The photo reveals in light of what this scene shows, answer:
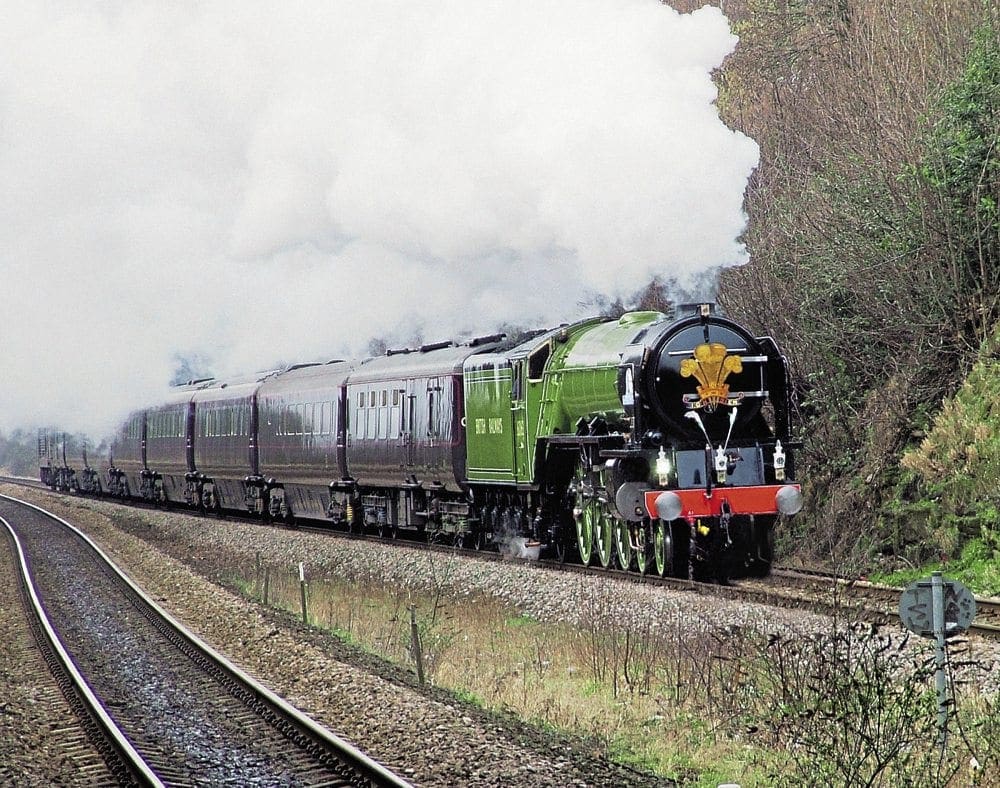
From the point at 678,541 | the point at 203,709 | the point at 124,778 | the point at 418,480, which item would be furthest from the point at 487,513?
the point at 124,778

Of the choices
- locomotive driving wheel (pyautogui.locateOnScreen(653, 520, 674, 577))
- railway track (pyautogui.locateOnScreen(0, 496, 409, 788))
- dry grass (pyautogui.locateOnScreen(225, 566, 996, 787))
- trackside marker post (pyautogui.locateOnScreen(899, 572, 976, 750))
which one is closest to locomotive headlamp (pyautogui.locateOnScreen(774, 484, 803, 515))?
locomotive driving wheel (pyautogui.locateOnScreen(653, 520, 674, 577))

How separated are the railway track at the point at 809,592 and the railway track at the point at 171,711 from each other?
13.1 feet

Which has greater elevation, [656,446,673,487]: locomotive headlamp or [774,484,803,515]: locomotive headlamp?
[656,446,673,487]: locomotive headlamp

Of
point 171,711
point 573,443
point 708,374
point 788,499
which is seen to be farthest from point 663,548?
point 171,711

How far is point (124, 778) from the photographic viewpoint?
8641 millimetres

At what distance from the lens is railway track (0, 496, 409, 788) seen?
864 centimetres

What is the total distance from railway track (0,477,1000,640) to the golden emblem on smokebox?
217 centimetres

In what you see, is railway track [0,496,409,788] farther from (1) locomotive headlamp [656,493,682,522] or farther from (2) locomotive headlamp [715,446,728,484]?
(2) locomotive headlamp [715,446,728,484]

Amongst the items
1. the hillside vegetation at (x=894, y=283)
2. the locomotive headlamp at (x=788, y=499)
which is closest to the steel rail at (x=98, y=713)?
the locomotive headlamp at (x=788, y=499)

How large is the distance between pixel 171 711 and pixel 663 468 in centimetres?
695

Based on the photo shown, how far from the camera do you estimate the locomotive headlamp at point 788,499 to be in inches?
613

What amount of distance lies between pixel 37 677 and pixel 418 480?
10533 mm

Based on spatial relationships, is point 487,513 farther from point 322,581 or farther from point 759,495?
point 759,495

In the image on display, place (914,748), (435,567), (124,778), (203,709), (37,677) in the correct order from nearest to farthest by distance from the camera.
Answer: (914,748), (124,778), (203,709), (37,677), (435,567)
